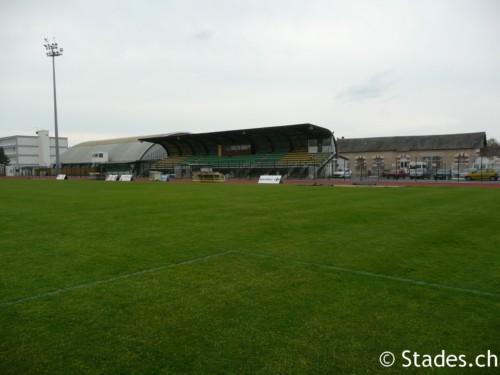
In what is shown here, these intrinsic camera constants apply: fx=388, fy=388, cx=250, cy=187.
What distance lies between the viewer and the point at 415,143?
73.1m

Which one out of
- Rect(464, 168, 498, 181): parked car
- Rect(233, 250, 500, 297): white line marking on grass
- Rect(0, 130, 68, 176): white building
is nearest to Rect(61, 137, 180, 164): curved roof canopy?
Rect(0, 130, 68, 176): white building

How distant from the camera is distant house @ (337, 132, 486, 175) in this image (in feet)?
221

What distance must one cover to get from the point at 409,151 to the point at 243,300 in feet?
243

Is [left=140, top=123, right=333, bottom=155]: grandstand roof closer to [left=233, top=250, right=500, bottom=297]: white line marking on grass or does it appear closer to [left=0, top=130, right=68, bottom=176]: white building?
[left=233, top=250, right=500, bottom=297]: white line marking on grass

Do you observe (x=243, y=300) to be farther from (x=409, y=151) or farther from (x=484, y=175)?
(x=409, y=151)

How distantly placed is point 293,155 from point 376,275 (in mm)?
51964

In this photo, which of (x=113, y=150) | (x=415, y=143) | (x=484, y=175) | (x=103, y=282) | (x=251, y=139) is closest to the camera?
(x=103, y=282)

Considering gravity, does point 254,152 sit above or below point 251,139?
below

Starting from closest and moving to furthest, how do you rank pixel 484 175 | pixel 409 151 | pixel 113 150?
pixel 484 175 → pixel 409 151 → pixel 113 150

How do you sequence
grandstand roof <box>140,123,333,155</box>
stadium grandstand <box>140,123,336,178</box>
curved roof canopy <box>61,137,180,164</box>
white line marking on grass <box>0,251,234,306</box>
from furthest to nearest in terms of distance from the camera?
curved roof canopy <box>61,137,180,164</box> < grandstand roof <box>140,123,333,155</box> < stadium grandstand <box>140,123,336,178</box> < white line marking on grass <box>0,251,234,306</box>

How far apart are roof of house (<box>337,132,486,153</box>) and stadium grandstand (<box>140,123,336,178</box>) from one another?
2372cm

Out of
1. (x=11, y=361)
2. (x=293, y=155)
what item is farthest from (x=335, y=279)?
(x=293, y=155)

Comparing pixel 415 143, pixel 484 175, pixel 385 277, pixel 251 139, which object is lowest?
pixel 385 277

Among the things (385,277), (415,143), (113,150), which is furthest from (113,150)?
(385,277)
